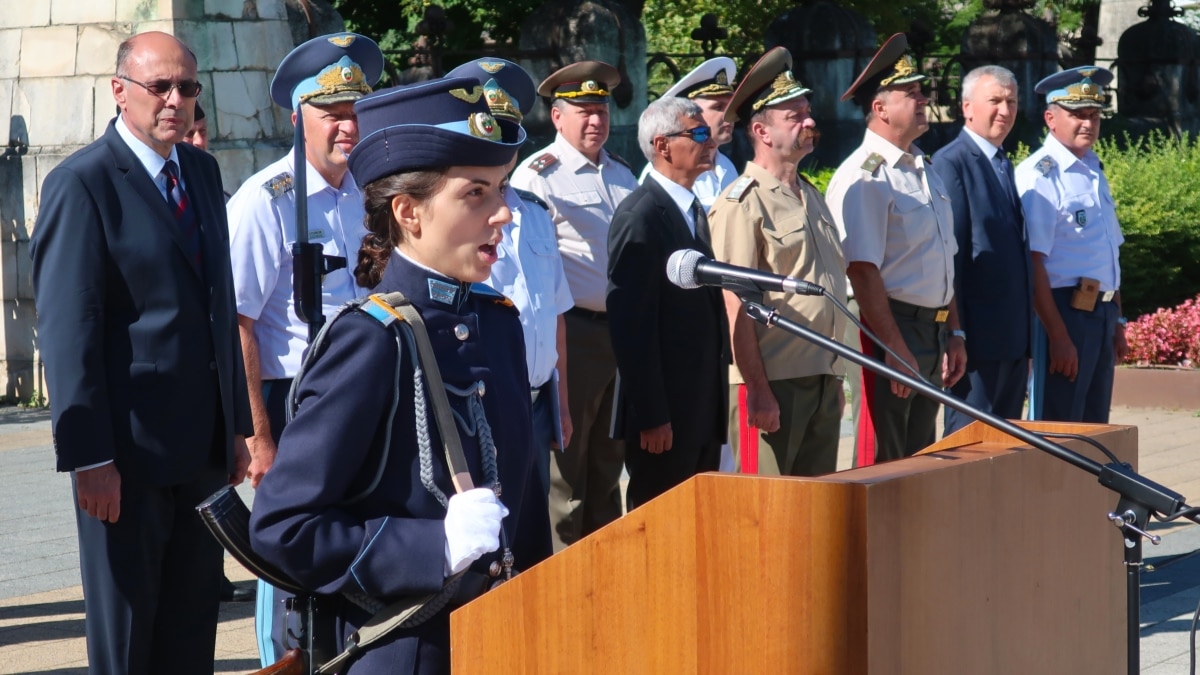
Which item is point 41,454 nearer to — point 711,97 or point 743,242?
point 711,97

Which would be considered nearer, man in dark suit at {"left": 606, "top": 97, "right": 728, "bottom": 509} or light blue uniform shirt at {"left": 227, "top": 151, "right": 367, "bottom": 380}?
light blue uniform shirt at {"left": 227, "top": 151, "right": 367, "bottom": 380}

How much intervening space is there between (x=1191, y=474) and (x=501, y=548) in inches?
288

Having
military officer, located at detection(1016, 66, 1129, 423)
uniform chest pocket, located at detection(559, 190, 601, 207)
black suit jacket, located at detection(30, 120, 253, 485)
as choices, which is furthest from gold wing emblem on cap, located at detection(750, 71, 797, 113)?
black suit jacket, located at detection(30, 120, 253, 485)

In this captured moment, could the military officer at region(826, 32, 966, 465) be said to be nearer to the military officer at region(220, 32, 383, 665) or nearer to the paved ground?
the paved ground

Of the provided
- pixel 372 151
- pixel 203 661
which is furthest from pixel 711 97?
pixel 372 151

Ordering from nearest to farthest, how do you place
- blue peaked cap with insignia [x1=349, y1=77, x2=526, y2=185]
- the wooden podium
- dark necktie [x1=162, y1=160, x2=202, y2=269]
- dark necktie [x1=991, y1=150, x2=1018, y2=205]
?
the wooden podium, blue peaked cap with insignia [x1=349, y1=77, x2=526, y2=185], dark necktie [x1=162, y1=160, x2=202, y2=269], dark necktie [x1=991, y1=150, x2=1018, y2=205]

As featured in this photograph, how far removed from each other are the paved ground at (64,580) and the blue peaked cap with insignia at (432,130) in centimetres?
163

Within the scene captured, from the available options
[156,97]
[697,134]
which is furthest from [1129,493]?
[697,134]

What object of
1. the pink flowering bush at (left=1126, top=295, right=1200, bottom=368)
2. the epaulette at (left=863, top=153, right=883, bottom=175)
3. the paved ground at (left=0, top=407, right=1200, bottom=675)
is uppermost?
the epaulette at (left=863, top=153, right=883, bottom=175)

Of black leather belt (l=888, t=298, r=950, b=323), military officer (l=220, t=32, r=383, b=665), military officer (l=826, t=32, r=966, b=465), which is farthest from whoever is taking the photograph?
black leather belt (l=888, t=298, r=950, b=323)

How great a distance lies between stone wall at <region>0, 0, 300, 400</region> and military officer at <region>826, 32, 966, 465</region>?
5.81 metres

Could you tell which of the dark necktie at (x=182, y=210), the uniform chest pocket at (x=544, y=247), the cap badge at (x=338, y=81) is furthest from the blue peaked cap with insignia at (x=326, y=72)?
the uniform chest pocket at (x=544, y=247)

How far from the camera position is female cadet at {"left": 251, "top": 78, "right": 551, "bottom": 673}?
2545 millimetres

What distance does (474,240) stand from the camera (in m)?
2.73
